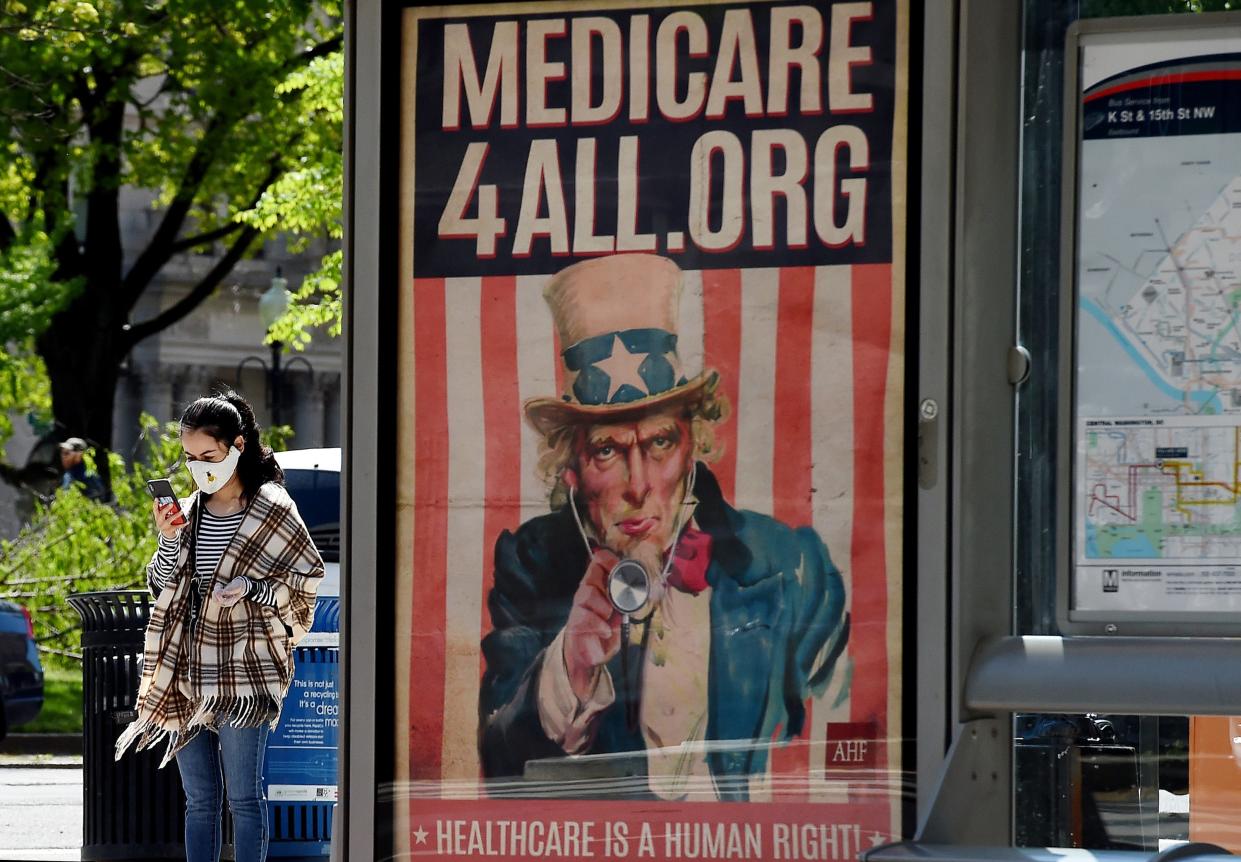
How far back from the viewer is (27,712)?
12.5 metres

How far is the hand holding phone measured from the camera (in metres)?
6.70

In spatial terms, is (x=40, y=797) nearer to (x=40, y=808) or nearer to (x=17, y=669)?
(x=40, y=808)

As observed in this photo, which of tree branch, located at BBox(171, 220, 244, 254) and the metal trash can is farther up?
tree branch, located at BBox(171, 220, 244, 254)

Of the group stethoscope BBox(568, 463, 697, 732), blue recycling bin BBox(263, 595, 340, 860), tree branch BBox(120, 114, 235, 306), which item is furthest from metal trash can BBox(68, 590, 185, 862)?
A: tree branch BBox(120, 114, 235, 306)

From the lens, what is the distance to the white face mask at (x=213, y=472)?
674cm

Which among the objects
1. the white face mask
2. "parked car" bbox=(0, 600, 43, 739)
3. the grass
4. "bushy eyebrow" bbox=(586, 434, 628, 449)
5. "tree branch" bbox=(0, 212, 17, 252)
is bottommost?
the grass

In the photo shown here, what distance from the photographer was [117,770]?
8.11 metres

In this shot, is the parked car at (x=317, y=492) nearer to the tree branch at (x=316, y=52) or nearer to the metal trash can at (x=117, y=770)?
the metal trash can at (x=117, y=770)

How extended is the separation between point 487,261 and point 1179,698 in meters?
1.55

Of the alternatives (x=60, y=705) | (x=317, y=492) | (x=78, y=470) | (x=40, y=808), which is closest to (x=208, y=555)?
(x=317, y=492)

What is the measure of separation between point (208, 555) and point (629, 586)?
11.6ft

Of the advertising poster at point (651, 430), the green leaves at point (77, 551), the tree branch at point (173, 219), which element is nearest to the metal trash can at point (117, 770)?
the advertising poster at point (651, 430)

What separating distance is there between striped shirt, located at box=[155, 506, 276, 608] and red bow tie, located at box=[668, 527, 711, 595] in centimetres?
344

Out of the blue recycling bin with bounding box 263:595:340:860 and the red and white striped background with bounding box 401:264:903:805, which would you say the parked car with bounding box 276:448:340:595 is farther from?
the red and white striped background with bounding box 401:264:903:805
